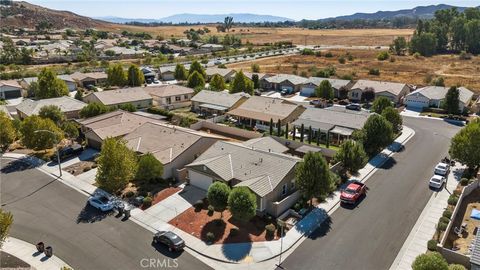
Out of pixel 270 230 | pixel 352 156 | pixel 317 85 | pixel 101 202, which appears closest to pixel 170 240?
pixel 270 230

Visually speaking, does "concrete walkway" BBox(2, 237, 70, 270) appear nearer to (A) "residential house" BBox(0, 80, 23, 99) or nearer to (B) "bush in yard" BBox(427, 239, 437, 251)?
(B) "bush in yard" BBox(427, 239, 437, 251)

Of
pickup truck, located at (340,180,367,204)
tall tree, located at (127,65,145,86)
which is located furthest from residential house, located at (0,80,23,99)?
pickup truck, located at (340,180,367,204)

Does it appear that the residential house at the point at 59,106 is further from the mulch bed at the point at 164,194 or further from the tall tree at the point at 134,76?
the mulch bed at the point at 164,194

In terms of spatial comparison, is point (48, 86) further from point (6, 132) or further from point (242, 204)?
point (242, 204)

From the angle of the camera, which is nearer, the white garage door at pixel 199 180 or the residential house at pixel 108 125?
the white garage door at pixel 199 180

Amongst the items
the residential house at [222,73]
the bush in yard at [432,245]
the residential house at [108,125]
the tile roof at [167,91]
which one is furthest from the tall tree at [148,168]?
the residential house at [222,73]

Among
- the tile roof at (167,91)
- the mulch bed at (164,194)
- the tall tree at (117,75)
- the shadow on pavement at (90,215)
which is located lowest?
the shadow on pavement at (90,215)

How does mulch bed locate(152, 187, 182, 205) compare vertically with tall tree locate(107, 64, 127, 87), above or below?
below

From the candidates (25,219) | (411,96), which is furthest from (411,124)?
(25,219)
